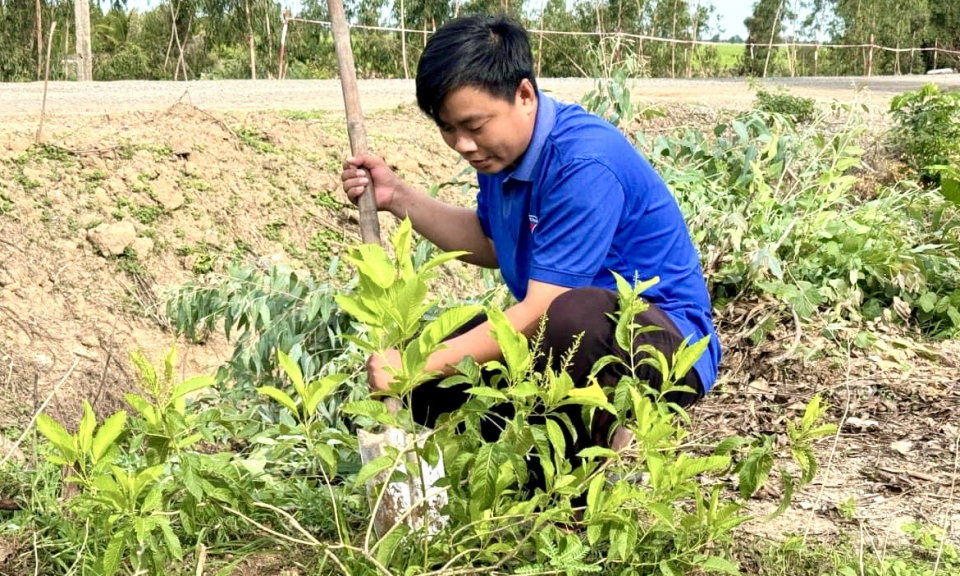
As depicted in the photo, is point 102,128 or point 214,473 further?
point 102,128

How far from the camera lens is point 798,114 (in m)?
7.21

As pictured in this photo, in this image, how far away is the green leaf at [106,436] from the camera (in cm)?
163

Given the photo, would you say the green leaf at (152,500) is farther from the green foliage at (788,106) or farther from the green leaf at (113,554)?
the green foliage at (788,106)

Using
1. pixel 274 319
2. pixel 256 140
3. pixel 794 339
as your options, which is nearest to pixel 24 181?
pixel 256 140

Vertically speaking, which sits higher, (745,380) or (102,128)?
(102,128)

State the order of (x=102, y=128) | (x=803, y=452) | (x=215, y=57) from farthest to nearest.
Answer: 1. (x=215, y=57)
2. (x=102, y=128)
3. (x=803, y=452)

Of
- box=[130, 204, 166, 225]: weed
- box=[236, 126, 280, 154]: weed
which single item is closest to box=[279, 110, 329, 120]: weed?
box=[236, 126, 280, 154]: weed

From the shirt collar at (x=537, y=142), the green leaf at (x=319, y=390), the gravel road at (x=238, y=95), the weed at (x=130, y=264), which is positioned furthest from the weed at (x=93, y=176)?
the green leaf at (x=319, y=390)

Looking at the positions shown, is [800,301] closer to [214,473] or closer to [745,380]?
[745,380]

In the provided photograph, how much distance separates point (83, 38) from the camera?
11.0 metres

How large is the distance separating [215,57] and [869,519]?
61.6ft

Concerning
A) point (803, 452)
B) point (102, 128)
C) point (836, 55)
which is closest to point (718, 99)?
point (102, 128)

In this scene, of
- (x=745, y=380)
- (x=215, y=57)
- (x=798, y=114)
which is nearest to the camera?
(x=745, y=380)

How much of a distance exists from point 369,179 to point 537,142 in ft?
1.39
